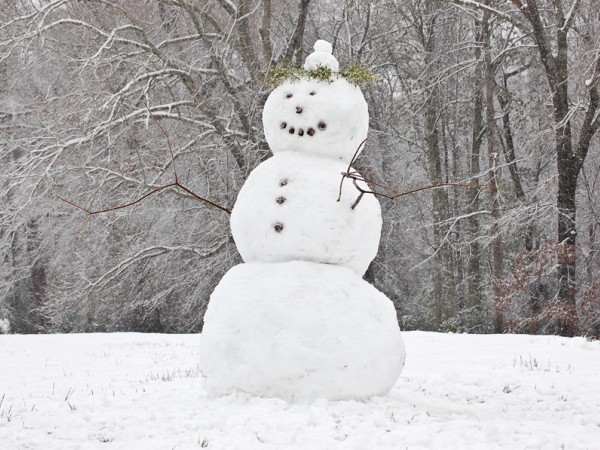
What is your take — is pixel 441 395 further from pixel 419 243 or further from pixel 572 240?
pixel 419 243

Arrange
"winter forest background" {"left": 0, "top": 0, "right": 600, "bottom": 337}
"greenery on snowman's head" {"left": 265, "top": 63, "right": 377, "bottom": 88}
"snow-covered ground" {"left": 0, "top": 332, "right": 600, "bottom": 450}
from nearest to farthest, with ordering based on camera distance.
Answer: "snow-covered ground" {"left": 0, "top": 332, "right": 600, "bottom": 450} < "greenery on snowman's head" {"left": 265, "top": 63, "right": 377, "bottom": 88} < "winter forest background" {"left": 0, "top": 0, "right": 600, "bottom": 337}

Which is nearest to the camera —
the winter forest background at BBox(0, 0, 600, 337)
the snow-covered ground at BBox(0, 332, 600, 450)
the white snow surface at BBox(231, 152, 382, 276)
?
the snow-covered ground at BBox(0, 332, 600, 450)

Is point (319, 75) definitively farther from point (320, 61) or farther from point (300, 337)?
point (300, 337)

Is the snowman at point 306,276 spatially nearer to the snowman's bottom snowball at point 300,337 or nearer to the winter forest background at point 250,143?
the snowman's bottom snowball at point 300,337

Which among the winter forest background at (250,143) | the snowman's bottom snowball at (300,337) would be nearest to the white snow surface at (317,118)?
the snowman's bottom snowball at (300,337)

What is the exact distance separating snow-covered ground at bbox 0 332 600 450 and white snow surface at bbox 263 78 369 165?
2.17 meters

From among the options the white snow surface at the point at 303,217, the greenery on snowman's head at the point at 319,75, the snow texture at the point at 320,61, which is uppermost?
the snow texture at the point at 320,61

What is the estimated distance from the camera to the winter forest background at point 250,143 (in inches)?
525

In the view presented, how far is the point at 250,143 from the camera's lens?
1380 centimetres

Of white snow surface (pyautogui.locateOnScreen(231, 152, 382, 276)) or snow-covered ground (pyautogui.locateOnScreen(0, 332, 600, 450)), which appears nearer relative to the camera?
snow-covered ground (pyautogui.locateOnScreen(0, 332, 600, 450))

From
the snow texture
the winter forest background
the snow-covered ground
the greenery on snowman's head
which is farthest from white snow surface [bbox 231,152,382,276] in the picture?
the winter forest background

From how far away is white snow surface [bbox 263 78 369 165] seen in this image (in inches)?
218

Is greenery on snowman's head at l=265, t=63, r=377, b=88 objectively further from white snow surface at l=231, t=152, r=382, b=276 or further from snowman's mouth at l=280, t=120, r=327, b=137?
Result: white snow surface at l=231, t=152, r=382, b=276

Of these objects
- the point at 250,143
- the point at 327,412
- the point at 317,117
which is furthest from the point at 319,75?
the point at 250,143
